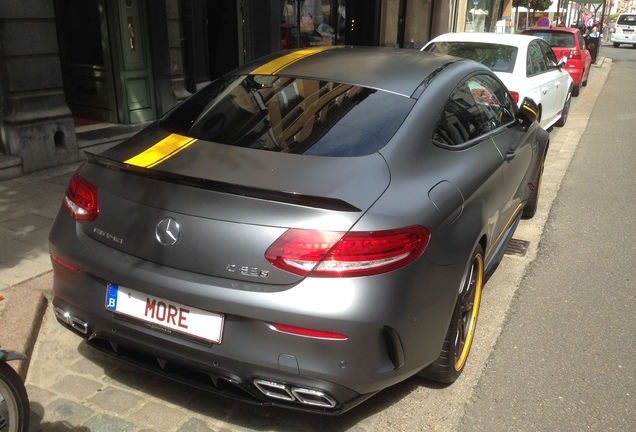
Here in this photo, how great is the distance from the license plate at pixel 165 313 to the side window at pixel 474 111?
1474mm

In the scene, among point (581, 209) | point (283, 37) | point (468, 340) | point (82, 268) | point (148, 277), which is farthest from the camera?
point (283, 37)

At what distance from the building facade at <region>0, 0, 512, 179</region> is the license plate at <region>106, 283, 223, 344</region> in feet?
13.8

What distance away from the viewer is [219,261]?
8.12ft

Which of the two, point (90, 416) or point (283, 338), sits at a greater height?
point (283, 338)

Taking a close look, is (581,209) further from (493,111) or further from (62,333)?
(62,333)

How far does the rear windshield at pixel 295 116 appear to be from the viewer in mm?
2943

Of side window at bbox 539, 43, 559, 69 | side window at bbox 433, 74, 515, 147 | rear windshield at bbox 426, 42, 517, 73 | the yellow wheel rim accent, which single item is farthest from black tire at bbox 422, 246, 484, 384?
side window at bbox 539, 43, 559, 69

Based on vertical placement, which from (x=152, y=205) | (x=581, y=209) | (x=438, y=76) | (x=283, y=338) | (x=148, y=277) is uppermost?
(x=438, y=76)

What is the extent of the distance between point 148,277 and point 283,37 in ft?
35.7

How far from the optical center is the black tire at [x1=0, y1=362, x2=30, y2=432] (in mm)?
2396

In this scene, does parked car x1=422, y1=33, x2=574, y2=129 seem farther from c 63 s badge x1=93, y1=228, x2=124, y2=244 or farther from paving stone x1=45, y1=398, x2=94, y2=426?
paving stone x1=45, y1=398, x2=94, y2=426

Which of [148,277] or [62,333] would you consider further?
[62,333]

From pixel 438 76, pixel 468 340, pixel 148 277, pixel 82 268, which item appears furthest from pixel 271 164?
pixel 468 340

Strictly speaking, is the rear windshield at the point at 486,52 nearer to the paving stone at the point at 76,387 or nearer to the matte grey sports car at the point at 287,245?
the matte grey sports car at the point at 287,245
